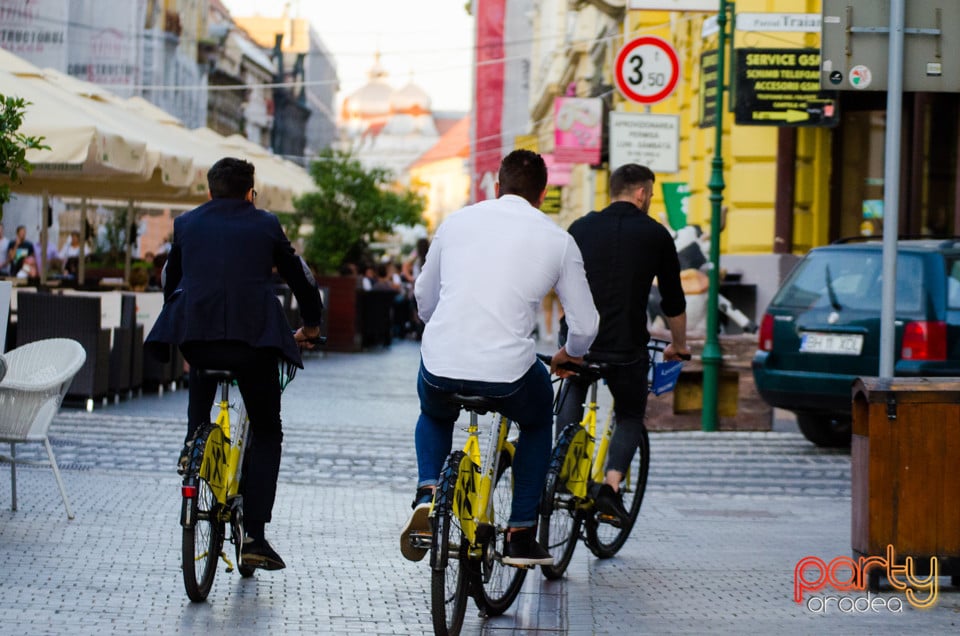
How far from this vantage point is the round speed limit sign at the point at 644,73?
18.7 m

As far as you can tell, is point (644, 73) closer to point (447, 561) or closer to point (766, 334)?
point (766, 334)

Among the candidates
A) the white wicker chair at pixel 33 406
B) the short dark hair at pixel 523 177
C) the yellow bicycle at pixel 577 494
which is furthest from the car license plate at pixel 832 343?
the short dark hair at pixel 523 177

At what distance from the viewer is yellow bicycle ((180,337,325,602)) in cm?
661

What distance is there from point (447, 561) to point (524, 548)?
31.2 inches

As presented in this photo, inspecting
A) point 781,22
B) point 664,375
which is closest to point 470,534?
point 664,375

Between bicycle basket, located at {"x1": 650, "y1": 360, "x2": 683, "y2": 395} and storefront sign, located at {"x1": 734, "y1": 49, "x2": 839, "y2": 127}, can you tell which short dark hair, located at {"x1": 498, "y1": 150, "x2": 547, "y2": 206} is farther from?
storefront sign, located at {"x1": 734, "y1": 49, "x2": 839, "y2": 127}

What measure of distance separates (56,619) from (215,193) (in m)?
1.77

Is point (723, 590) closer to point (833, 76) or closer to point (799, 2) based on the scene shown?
point (833, 76)

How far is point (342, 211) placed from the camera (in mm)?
34500

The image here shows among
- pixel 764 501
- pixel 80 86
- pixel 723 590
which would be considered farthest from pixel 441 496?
pixel 80 86

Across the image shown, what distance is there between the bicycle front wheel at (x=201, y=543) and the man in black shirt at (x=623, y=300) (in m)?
1.84

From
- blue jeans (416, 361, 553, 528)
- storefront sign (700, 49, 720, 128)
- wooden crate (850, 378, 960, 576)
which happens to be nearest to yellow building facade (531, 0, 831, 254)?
storefront sign (700, 49, 720, 128)

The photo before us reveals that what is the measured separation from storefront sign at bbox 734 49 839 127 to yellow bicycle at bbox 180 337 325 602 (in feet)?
35.3

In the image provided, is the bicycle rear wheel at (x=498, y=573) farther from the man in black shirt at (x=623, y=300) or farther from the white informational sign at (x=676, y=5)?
the white informational sign at (x=676, y=5)
